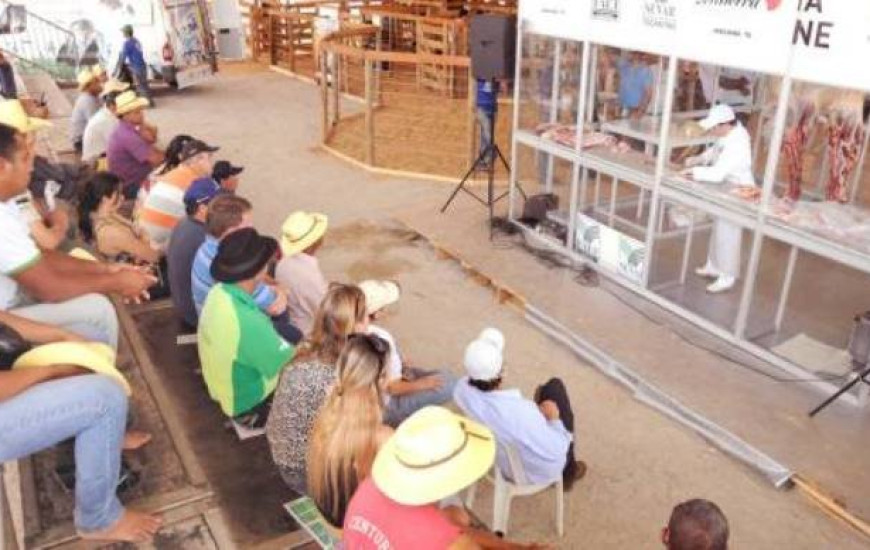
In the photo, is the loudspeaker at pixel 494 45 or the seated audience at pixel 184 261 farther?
the loudspeaker at pixel 494 45

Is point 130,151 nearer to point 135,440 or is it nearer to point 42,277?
point 42,277

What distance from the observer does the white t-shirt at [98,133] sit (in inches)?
295

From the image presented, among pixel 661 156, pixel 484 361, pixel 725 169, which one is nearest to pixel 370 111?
pixel 661 156

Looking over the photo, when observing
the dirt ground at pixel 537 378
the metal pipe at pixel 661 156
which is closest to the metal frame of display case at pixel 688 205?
the metal pipe at pixel 661 156

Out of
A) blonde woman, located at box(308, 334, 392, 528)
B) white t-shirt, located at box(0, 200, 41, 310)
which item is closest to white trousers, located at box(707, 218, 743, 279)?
blonde woman, located at box(308, 334, 392, 528)

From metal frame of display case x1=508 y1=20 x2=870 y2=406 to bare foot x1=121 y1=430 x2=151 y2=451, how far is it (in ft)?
13.0

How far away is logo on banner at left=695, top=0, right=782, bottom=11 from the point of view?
15.0 ft

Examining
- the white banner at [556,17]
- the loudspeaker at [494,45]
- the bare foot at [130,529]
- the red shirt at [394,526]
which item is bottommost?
the bare foot at [130,529]

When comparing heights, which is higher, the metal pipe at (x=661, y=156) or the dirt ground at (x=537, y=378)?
the metal pipe at (x=661, y=156)

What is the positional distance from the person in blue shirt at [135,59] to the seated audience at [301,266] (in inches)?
406

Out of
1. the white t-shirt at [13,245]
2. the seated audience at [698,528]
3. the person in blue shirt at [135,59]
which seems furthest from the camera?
the person in blue shirt at [135,59]

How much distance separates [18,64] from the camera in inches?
549

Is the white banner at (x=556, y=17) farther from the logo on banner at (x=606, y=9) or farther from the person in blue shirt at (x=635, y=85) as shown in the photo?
the person in blue shirt at (x=635, y=85)

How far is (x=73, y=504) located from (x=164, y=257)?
2.63 metres
